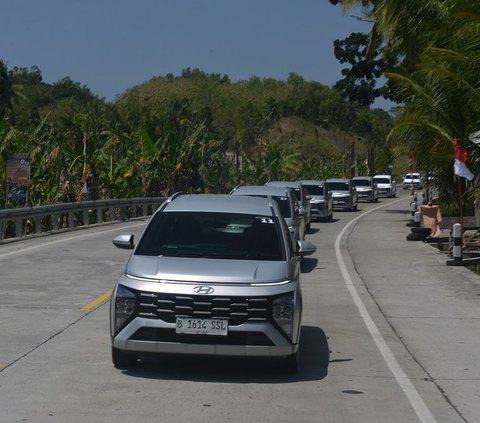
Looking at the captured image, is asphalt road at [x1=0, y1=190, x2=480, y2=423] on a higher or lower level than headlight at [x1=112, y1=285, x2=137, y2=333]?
lower

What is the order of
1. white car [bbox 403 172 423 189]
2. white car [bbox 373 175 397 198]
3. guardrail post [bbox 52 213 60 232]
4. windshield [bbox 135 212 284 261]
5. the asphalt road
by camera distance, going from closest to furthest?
the asphalt road → windshield [bbox 135 212 284 261] → guardrail post [bbox 52 213 60 232] → white car [bbox 403 172 423 189] → white car [bbox 373 175 397 198]

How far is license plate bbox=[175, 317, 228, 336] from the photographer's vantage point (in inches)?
375

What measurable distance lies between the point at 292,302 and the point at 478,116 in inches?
598

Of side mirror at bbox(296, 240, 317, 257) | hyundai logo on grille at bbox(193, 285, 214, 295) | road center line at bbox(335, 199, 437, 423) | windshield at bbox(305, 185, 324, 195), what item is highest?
side mirror at bbox(296, 240, 317, 257)

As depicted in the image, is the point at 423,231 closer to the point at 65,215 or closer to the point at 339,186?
the point at 65,215

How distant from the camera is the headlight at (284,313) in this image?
382 inches

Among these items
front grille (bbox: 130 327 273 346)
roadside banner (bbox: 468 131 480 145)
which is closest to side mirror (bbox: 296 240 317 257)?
front grille (bbox: 130 327 273 346)

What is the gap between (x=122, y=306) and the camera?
32.1 ft

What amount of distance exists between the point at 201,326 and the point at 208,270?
1.96 ft

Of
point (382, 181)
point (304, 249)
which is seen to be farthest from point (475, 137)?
point (382, 181)

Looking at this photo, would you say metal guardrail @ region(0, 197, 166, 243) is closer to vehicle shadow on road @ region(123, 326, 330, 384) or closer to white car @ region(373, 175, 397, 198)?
vehicle shadow on road @ region(123, 326, 330, 384)

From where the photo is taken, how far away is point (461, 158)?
23.0 meters

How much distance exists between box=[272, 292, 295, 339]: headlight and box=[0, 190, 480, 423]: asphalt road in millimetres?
552

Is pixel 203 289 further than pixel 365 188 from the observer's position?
No
